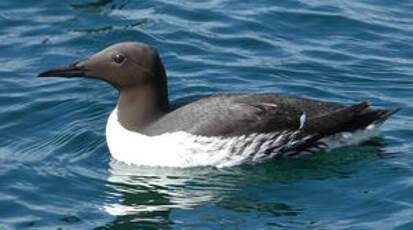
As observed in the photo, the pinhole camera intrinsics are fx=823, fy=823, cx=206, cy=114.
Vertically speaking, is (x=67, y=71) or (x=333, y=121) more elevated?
(x=67, y=71)

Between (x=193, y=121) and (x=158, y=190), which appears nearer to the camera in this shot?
(x=158, y=190)

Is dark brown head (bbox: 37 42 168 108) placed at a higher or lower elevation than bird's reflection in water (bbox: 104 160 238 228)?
higher

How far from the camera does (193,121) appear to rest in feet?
25.6

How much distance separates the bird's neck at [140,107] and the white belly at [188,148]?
0.09 meters

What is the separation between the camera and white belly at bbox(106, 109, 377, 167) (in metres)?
7.78

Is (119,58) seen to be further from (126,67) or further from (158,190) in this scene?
(158,190)

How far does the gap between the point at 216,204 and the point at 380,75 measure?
3866 millimetres

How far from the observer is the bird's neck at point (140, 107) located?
8039mm

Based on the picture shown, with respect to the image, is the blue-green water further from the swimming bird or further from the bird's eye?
the bird's eye

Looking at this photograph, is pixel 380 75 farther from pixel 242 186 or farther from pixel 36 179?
pixel 36 179

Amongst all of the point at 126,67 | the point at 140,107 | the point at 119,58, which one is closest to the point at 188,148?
the point at 140,107

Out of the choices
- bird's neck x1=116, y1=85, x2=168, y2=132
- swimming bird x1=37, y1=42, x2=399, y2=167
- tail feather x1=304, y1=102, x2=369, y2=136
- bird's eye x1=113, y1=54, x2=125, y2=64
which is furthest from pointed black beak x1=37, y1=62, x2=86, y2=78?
tail feather x1=304, y1=102, x2=369, y2=136

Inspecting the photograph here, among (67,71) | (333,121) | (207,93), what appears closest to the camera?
(67,71)

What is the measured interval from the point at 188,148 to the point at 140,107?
26.7 inches
